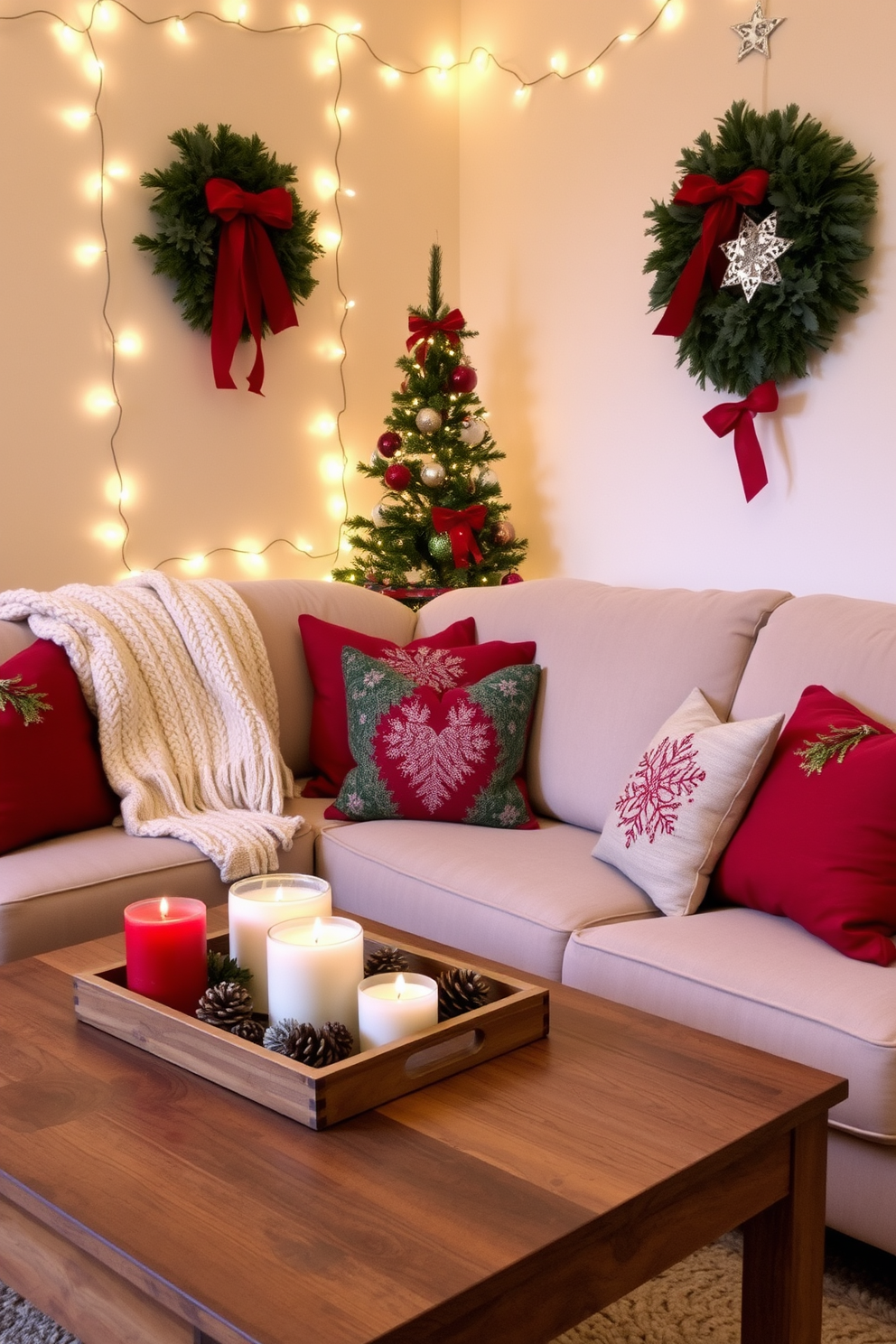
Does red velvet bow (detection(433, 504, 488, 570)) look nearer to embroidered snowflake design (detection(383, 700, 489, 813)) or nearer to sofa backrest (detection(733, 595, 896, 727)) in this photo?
embroidered snowflake design (detection(383, 700, 489, 813))

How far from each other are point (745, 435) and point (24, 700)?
182cm

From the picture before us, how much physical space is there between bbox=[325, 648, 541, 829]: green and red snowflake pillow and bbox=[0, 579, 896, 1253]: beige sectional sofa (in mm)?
50

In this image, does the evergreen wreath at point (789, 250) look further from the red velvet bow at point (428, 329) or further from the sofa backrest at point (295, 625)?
the sofa backrest at point (295, 625)

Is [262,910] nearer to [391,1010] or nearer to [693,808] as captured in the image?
[391,1010]

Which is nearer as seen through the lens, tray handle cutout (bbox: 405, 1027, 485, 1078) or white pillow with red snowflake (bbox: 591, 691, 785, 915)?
tray handle cutout (bbox: 405, 1027, 485, 1078)

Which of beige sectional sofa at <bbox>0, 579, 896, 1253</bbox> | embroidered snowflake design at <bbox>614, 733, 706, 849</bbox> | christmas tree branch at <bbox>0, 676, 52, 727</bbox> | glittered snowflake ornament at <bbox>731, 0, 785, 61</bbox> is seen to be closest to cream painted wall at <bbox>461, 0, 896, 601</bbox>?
glittered snowflake ornament at <bbox>731, 0, 785, 61</bbox>

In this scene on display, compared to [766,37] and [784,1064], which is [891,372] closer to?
[766,37]

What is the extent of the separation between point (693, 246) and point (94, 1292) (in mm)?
2670

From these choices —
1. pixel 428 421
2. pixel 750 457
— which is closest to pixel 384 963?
pixel 750 457

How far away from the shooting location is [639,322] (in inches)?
132

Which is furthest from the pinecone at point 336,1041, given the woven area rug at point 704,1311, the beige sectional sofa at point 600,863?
the woven area rug at point 704,1311

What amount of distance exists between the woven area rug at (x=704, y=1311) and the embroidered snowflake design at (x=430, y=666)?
121 cm

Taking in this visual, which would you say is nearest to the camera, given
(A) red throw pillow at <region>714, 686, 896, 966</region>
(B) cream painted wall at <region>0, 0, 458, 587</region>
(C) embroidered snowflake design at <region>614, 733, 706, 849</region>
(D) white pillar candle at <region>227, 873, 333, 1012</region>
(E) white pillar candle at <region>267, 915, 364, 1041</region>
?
(E) white pillar candle at <region>267, 915, 364, 1041</region>

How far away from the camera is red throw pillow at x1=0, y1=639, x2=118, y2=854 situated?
213cm
